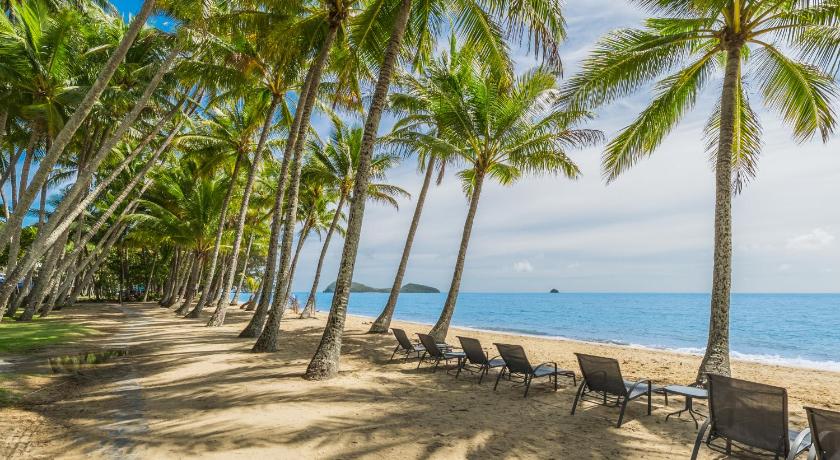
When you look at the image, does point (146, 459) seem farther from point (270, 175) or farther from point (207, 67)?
point (270, 175)

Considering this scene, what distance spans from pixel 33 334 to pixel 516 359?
13031 millimetres

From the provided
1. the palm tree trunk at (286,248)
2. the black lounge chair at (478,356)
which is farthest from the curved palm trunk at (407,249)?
the black lounge chair at (478,356)

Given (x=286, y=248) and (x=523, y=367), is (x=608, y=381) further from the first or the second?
(x=286, y=248)

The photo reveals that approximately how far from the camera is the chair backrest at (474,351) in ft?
24.0

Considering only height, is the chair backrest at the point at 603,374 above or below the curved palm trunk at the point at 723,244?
below

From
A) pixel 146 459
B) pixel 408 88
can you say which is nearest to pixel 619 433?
pixel 146 459

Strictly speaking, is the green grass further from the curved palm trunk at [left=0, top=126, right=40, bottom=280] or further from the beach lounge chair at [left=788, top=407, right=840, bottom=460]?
the beach lounge chair at [left=788, top=407, right=840, bottom=460]

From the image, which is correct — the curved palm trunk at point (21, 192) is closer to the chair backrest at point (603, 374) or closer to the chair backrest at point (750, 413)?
the chair backrest at point (603, 374)

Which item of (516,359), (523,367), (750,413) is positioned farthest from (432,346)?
(750,413)

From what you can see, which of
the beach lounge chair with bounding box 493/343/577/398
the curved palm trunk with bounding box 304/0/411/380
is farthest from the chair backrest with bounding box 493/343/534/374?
the curved palm trunk with bounding box 304/0/411/380

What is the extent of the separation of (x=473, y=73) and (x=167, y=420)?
11526 mm

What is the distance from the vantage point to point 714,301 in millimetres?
7070

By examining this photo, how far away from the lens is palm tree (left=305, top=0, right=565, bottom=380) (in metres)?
6.96

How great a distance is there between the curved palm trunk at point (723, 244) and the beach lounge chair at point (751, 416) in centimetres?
338
